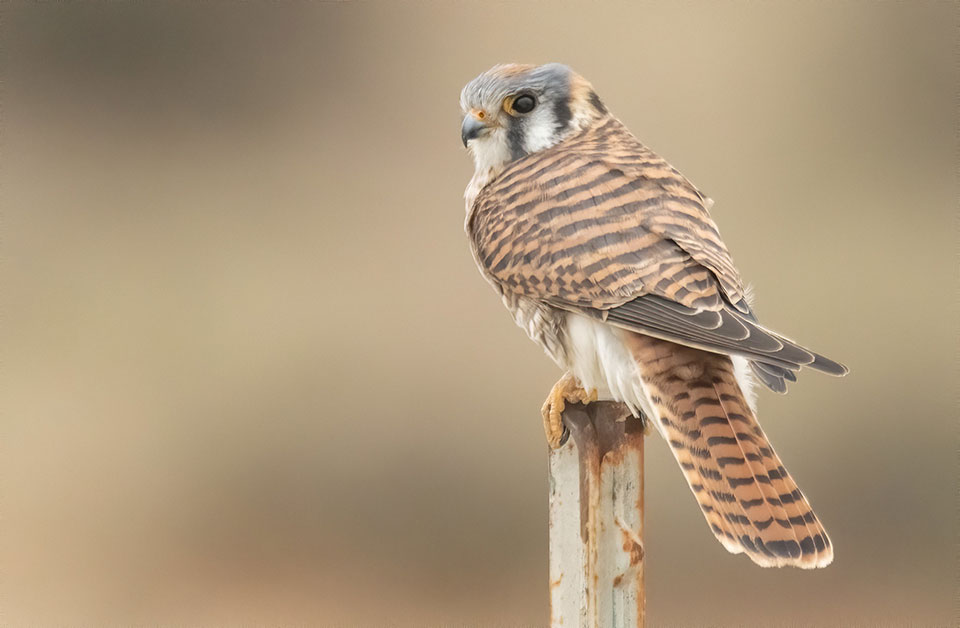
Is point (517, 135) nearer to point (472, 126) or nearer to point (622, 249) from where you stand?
point (472, 126)

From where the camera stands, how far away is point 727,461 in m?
1.67

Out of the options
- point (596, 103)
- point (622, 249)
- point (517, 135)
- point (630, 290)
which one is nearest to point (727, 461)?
point (630, 290)

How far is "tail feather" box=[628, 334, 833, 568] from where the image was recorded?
62.8 inches

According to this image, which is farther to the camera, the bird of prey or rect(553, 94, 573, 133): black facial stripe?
rect(553, 94, 573, 133): black facial stripe

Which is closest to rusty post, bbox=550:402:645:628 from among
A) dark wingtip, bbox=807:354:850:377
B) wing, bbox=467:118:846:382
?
wing, bbox=467:118:846:382

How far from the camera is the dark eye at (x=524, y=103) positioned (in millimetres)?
2369

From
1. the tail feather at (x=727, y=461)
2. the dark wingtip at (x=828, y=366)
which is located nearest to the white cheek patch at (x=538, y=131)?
the tail feather at (x=727, y=461)

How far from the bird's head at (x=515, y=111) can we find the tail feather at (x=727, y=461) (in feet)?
2.29

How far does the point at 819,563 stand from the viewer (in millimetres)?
1566

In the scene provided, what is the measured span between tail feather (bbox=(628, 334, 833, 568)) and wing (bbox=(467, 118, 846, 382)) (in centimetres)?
9

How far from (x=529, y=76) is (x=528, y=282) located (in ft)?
1.91

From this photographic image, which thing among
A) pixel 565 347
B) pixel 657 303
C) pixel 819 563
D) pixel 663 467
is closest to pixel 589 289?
pixel 657 303

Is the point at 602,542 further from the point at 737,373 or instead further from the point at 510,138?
the point at 510,138

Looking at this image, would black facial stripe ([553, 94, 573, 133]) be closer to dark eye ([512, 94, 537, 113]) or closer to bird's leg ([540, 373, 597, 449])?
dark eye ([512, 94, 537, 113])
